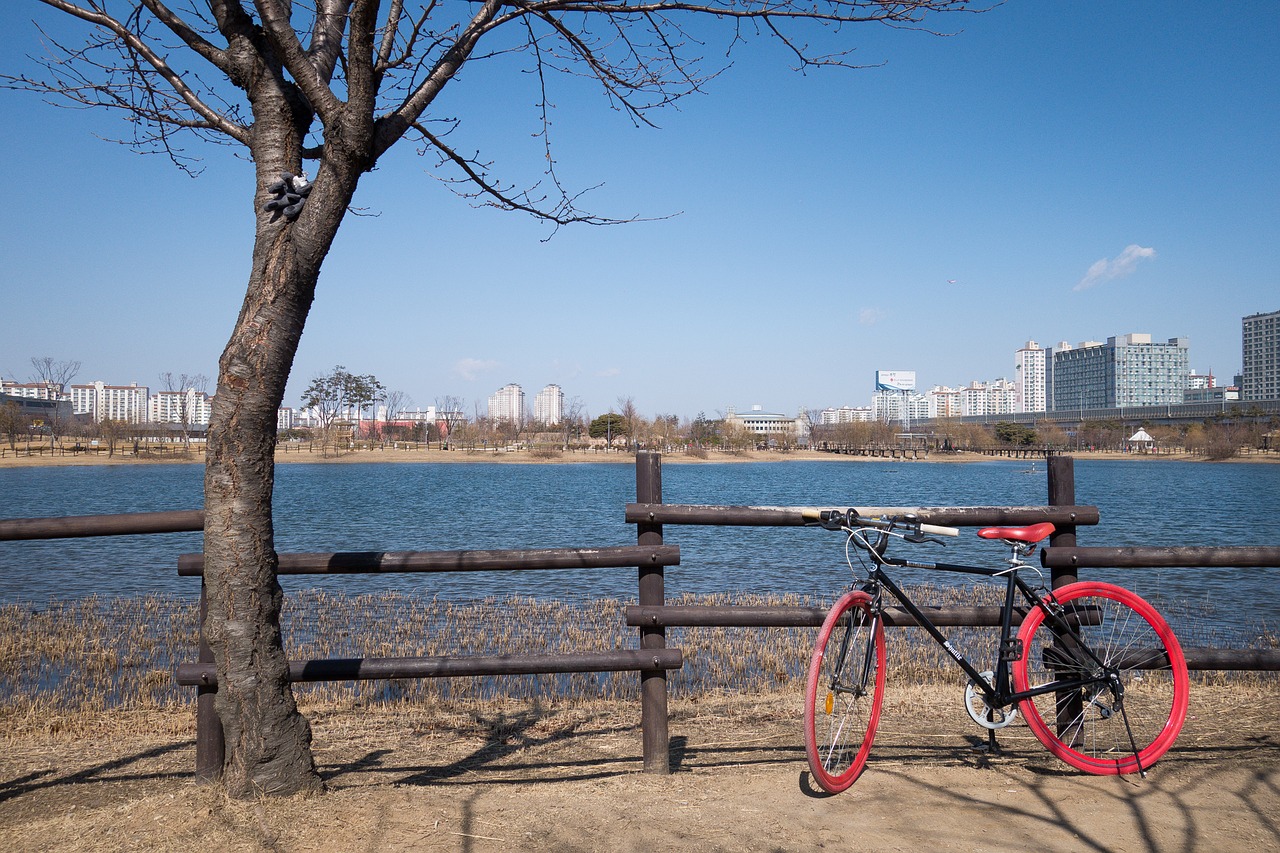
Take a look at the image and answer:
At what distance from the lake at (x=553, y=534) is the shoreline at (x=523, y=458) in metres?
18.8

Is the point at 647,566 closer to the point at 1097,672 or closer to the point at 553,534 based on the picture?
the point at 1097,672

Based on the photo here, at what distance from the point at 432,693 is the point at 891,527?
469cm

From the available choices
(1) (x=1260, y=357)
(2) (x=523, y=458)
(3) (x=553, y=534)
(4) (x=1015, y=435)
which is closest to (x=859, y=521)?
(3) (x=553, y=534)

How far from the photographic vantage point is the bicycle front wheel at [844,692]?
3866 millimetres

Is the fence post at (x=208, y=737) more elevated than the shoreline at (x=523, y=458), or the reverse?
the fence post at (x=208, y=737)

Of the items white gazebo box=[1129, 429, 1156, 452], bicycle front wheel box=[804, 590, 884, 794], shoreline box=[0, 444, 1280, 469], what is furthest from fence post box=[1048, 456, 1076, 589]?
white gazebo box=[1129, 429, 1156, 452]

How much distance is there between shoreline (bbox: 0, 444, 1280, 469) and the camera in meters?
79.4

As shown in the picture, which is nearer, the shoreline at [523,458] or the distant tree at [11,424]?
the shoreline at [523,458]

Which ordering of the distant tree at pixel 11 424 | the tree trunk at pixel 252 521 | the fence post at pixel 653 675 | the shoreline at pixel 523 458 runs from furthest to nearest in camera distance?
the distant tree at pixel 11 424
the shoreline at pixel 523 458
the fence post at pixel 653 675
the tree trunk at pixel 252 521

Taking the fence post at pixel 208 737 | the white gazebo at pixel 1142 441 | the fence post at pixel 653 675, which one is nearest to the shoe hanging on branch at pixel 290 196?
the fence post at pixel 208 737

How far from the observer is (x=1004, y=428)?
151m

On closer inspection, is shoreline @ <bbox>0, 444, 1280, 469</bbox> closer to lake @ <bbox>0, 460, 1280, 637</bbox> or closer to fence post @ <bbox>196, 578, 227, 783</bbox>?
lake @ <bbox>0, 460, 1280, 637</bbox>

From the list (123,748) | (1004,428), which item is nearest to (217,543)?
(123,748)

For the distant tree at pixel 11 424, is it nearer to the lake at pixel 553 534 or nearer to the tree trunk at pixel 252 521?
the lake at pixel 553 534
